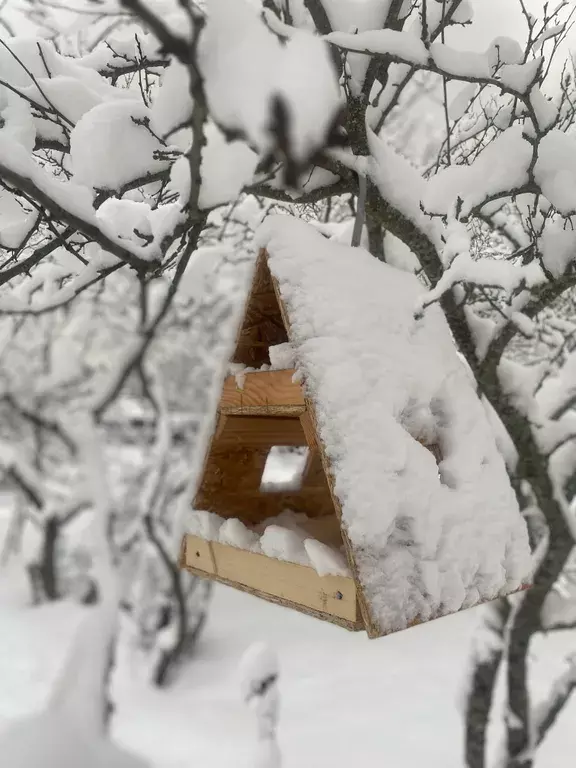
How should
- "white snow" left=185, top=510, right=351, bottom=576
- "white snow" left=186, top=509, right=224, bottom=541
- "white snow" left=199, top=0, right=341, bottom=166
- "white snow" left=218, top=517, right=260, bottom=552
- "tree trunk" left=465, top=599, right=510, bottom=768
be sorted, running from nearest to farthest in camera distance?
"white snow" left=199, top=0, right=341, bottom=166 < "white snow" left=185, top=510, right=351, bottom=576 < "white snow" left=218, top=517, right=260, bottom=552 < "white snow" left=186, top=509, right=224, bottom=541 < "tree trunk" left=465, top=599, right=510, bottom=768

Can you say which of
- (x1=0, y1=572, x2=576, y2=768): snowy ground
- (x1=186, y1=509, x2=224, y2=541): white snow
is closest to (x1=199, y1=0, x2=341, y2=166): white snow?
(x1=186, y1=509, x2=224, y2=541): white snow

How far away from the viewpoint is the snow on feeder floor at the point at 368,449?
105 centimetres

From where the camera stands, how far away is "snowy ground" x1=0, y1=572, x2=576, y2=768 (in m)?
4.27

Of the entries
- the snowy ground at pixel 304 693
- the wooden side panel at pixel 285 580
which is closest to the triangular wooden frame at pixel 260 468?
the wooden side panel at pixel 285 580

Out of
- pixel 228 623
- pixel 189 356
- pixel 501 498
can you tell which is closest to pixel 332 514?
pixel 501 498

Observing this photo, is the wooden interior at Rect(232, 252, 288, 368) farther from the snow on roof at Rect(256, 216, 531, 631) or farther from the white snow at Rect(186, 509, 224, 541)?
the white snow at Rect(186, 509, 224, 541)

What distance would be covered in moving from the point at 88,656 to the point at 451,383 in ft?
4.28

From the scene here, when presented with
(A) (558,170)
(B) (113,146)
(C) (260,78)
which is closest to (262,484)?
(B) (113,146)

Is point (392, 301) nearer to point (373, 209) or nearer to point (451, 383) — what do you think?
point (451, 383)

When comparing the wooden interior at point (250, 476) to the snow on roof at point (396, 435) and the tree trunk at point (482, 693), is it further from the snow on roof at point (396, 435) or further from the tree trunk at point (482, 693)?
the tree trunk at point (482, 693)

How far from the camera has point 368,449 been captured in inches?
42.6

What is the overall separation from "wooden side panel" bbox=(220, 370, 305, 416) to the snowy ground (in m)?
3.28

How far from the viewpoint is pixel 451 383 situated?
4.35 feet

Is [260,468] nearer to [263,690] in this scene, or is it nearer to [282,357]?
[282,357]
